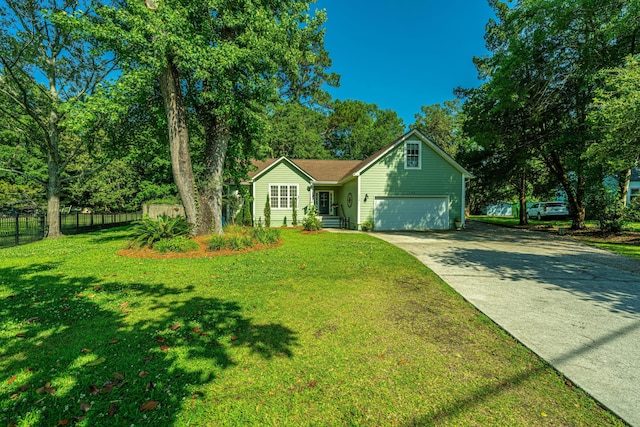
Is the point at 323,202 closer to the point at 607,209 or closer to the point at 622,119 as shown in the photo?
the point at 607,209

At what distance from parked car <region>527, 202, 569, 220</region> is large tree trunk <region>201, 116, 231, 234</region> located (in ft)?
84.8

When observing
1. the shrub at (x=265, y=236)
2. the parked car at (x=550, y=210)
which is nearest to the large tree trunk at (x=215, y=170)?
the shrub at (x=265, y=236)

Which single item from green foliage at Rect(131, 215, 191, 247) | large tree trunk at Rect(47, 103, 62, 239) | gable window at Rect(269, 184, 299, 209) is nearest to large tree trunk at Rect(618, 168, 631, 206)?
gable window at Rect(269, 184, 299, 209)

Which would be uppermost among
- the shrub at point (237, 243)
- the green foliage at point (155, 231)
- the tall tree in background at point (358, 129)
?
the tall tree in background at point (358, 129)

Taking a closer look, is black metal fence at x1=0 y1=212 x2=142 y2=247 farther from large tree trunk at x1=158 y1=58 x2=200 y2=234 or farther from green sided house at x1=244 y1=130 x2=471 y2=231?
green sided house at x1=244 y1=130 x2=471 y2=231

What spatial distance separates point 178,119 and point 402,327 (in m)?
10.1

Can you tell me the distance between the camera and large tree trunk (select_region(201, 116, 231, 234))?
1114 cm

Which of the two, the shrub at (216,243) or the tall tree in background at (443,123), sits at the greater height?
the tall tree in background at (443,123)

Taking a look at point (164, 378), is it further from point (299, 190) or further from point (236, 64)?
point (299, 190)

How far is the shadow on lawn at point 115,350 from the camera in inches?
95.3

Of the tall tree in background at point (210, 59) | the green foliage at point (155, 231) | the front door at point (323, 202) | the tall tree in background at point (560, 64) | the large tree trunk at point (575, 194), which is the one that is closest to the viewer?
the tall tree in background at point (210, 59)

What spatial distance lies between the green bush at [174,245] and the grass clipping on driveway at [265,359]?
308 cm

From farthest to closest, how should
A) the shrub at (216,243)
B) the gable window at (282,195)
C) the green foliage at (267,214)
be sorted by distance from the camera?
the gable window at (282,195) < the green foliage at (267,214) < the shrub at (216,243)

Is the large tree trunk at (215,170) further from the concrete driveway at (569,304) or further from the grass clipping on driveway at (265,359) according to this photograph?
the concrete driveway at (569,304)
